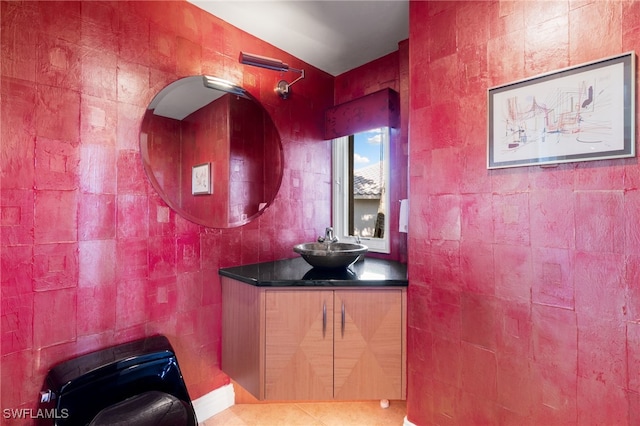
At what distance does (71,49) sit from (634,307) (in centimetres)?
254

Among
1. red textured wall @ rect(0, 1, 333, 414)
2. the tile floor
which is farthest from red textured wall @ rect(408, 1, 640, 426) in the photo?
red textured wall @ rect(0, 1, 333, 414)

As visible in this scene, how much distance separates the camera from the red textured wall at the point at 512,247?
1.11m

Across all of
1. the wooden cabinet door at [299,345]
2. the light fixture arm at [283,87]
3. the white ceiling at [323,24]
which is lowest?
the wooden cabinet door at [299,345]

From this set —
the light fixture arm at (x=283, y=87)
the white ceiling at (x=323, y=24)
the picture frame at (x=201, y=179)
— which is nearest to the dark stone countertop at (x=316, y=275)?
the picture frame at (x=201, y=179)

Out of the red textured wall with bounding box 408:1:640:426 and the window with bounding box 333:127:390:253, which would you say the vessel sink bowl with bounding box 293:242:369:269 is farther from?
the window with bounding box 333:127:390:253

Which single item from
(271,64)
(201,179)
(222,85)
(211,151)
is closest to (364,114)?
(271,64)

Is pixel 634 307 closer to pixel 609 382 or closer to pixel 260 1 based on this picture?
pixel 609 382

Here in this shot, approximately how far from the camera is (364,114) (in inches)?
91.7

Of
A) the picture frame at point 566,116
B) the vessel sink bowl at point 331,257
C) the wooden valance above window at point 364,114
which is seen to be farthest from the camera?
the wooden valance above window at point 364,114

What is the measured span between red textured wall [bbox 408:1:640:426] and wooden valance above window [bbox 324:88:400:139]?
22.8 inches

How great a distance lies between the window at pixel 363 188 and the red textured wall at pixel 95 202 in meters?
0.98

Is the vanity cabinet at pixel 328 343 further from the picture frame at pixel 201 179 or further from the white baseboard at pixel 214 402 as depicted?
the picture frame at pixel 201 179

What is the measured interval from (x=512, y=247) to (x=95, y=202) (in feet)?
6.43

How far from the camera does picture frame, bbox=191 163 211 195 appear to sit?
6.03 ft
